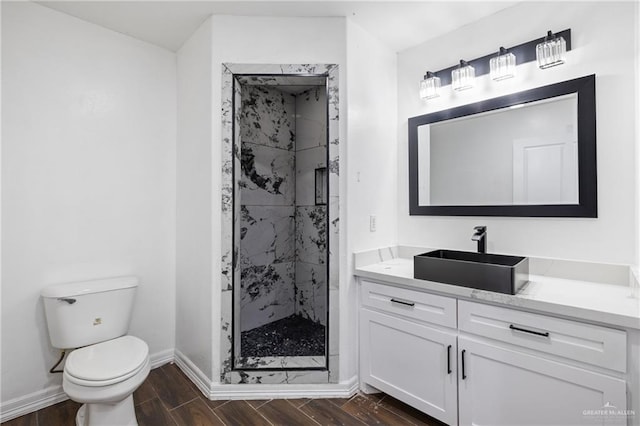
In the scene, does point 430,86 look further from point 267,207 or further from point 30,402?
→ point 30,402

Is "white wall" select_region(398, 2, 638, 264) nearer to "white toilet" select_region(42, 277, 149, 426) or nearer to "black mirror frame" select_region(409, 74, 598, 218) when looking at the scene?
"black mirror frame" select_region(409, 74, 598, 218)

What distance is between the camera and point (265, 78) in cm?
210

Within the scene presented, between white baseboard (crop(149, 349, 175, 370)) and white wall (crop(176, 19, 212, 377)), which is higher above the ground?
white wall (crop(176, 19, 212, 377))

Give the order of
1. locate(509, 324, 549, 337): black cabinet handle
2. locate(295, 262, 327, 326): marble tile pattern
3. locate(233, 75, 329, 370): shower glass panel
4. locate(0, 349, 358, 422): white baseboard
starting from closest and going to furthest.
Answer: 1. locate(509, 324, 549, 337): black cabinet handle
2. locate(0, 349, 358, 422): white baseboard
3. locate(233, 75, 329, 370): shower glass panel
4. locate(295, 262, 327, 326): marble tile pattern

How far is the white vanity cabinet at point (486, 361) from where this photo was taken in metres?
1.29

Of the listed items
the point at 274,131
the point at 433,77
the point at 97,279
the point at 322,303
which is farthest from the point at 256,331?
the point at 433,77

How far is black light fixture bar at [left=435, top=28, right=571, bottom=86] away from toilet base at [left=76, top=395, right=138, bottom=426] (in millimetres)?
2765

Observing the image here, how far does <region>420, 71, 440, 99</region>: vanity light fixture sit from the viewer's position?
2.23m

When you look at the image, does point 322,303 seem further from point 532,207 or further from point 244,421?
point 532,207

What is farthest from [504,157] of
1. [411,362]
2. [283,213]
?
[283,213]

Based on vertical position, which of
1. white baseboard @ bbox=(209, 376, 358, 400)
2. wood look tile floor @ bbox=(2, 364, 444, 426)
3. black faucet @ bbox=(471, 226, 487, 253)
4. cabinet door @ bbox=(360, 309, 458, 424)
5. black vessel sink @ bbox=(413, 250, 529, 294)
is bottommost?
wood look tile floor @ bbox=(2, 364, 444, 426)

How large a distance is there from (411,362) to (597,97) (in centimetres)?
174

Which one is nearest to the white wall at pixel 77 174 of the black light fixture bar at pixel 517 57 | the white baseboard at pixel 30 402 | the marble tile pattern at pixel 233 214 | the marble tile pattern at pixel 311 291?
the white baseboard at pixel 30 402

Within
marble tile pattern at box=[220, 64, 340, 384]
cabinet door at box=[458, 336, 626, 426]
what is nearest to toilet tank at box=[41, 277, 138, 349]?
marble tile pattern at box=[220, 64, 340, 384]
